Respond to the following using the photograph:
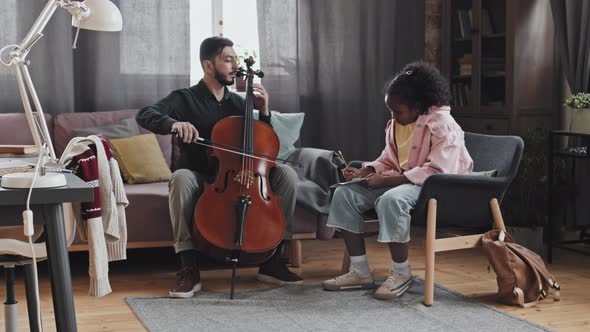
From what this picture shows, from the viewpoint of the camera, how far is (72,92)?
469 cm

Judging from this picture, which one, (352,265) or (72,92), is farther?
(72,92)

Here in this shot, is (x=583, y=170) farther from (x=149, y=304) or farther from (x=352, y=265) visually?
(x=149, y=304)

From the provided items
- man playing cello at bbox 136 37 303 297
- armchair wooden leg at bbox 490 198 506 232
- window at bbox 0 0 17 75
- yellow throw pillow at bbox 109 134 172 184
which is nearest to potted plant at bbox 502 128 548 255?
armchair wooden leg at bbox 490 198 506 232

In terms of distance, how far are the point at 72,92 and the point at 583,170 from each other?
2812 millimetres

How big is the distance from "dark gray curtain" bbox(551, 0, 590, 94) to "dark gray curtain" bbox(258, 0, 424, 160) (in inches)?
39.5

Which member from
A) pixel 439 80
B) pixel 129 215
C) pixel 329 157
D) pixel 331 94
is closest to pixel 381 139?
pixel 331 94

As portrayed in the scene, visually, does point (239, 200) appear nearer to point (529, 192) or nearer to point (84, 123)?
point (84, 123)

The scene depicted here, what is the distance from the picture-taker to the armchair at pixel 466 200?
352 centimetres

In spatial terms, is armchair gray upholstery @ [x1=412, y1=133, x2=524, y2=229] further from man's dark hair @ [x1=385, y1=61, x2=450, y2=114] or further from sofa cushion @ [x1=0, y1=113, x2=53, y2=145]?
sofa cushion @ [x1=0, y1=113, x2=53, y2=145]

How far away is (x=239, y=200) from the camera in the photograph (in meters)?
3.51

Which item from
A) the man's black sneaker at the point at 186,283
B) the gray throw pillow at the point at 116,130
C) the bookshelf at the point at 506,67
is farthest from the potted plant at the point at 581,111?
the gray throw pillow at the point at 116,130

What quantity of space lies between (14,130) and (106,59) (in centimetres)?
70

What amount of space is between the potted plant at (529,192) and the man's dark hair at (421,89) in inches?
42.4

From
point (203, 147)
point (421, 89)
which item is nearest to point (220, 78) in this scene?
point (203, 147)
